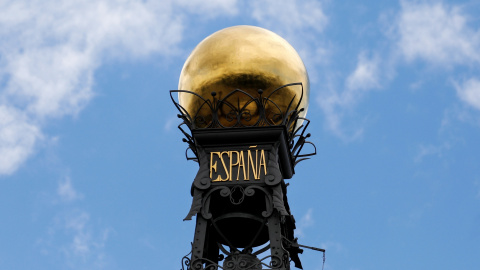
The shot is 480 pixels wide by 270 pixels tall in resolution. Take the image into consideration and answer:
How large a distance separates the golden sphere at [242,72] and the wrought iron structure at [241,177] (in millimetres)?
49

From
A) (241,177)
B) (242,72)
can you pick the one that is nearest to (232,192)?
(241,177)

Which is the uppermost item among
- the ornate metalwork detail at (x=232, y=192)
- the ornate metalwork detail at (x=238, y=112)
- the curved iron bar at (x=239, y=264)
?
the ornate metalwork detail at (x=238, y=112)

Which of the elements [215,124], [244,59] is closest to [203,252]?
[215,124]

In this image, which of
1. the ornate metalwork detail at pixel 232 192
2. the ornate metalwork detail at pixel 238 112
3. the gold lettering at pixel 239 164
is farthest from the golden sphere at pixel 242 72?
the ornate metalwork detail at pixel 232 192

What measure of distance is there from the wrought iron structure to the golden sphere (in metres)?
0.05

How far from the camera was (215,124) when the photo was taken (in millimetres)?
14773

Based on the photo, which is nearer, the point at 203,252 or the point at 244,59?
the point at 203,252

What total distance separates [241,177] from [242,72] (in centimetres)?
179

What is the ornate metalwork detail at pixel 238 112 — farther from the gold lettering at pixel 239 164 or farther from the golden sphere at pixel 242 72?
the gold lettering at pixel 239 164

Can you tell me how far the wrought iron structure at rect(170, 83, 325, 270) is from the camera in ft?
45.7

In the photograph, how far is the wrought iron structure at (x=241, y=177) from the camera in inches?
548

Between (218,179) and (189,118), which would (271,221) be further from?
(189,118)

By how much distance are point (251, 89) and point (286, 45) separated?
120cm

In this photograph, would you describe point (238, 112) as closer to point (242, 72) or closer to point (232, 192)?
point (242, 72)
